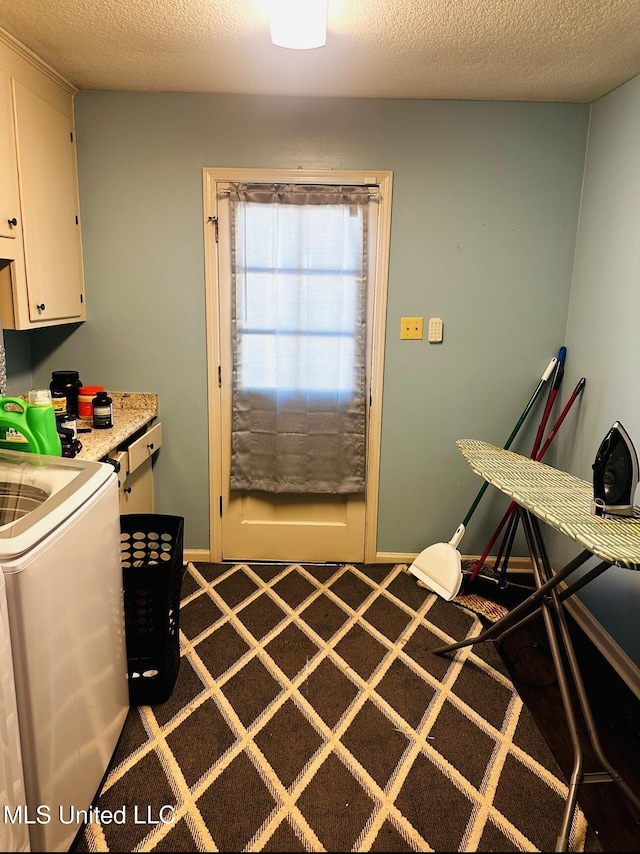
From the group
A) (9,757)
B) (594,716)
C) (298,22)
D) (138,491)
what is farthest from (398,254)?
(9,757)

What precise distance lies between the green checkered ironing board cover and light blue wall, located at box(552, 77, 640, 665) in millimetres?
486

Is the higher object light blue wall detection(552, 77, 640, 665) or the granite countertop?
light blue wall detection(552, 77, 640, 665)

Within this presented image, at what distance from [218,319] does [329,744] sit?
1980 mm

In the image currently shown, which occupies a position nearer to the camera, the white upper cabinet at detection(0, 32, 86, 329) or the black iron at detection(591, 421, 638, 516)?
the black iron at detection(591, 421, 638, 516)

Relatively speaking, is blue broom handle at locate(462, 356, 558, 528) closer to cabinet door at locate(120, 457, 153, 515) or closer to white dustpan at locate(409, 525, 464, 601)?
white dustpan at locate(409, 525, 464, 601)

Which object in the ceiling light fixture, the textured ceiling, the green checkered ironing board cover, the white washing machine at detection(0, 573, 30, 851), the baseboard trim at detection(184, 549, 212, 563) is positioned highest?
the textured ceiling

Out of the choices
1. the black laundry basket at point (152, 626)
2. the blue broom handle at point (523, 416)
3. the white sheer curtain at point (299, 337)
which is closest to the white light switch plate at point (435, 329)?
the white sheer curtain at point (299, 337)

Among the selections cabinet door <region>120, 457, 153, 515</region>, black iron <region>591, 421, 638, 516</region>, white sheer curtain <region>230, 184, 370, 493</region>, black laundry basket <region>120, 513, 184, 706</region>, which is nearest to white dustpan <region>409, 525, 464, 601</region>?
white sheer curtain <region>230, 184, 370, 493</region>

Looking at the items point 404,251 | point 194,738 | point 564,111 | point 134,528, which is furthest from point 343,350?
point 194,738

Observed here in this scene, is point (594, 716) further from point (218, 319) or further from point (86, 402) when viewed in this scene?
point (86, 402)

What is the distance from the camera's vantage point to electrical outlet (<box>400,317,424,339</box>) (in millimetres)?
2852

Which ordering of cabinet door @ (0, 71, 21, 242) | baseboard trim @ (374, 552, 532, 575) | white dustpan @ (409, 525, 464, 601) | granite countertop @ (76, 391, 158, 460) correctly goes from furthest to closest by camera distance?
1. baseboard trim @ (374, 552, 532, 575)
2. white dustpan @ (409, 525, 464, 601)
3. granite countertop @ (76, 391, 158, 460)
4. cabinet door @ (0, 71, 21, 242)

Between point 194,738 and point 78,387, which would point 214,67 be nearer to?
point 78,387

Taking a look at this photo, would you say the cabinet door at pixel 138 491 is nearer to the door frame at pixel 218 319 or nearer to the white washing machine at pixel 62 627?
the door frame at pixel 218 319
